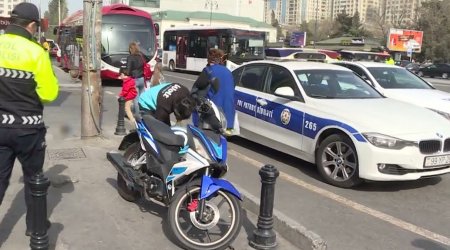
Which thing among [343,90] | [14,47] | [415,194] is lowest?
[415,194]

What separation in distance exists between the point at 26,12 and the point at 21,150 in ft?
3.40

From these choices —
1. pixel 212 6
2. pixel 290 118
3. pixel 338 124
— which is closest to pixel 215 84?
pixel 290 118

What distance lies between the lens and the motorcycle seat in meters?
4.28

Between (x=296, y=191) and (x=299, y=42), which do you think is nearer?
(x=296, y=191)

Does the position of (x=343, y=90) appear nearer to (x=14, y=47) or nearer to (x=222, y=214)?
(x=222, y=214)

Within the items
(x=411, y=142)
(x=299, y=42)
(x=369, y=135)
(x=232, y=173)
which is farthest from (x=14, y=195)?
(x=299, y=42)

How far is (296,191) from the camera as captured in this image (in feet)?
20.4

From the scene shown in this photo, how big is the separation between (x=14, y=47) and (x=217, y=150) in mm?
1797

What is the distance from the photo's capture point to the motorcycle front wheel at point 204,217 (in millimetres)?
4094

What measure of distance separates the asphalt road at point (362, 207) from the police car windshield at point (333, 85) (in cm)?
115

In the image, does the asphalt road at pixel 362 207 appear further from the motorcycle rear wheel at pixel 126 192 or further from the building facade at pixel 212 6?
the building facade at pixel 212 6

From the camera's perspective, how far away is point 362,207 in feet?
18.5

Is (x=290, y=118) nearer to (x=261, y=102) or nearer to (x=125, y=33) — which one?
(x=261, y=102)

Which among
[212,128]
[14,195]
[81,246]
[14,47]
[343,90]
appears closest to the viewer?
[14,47]
